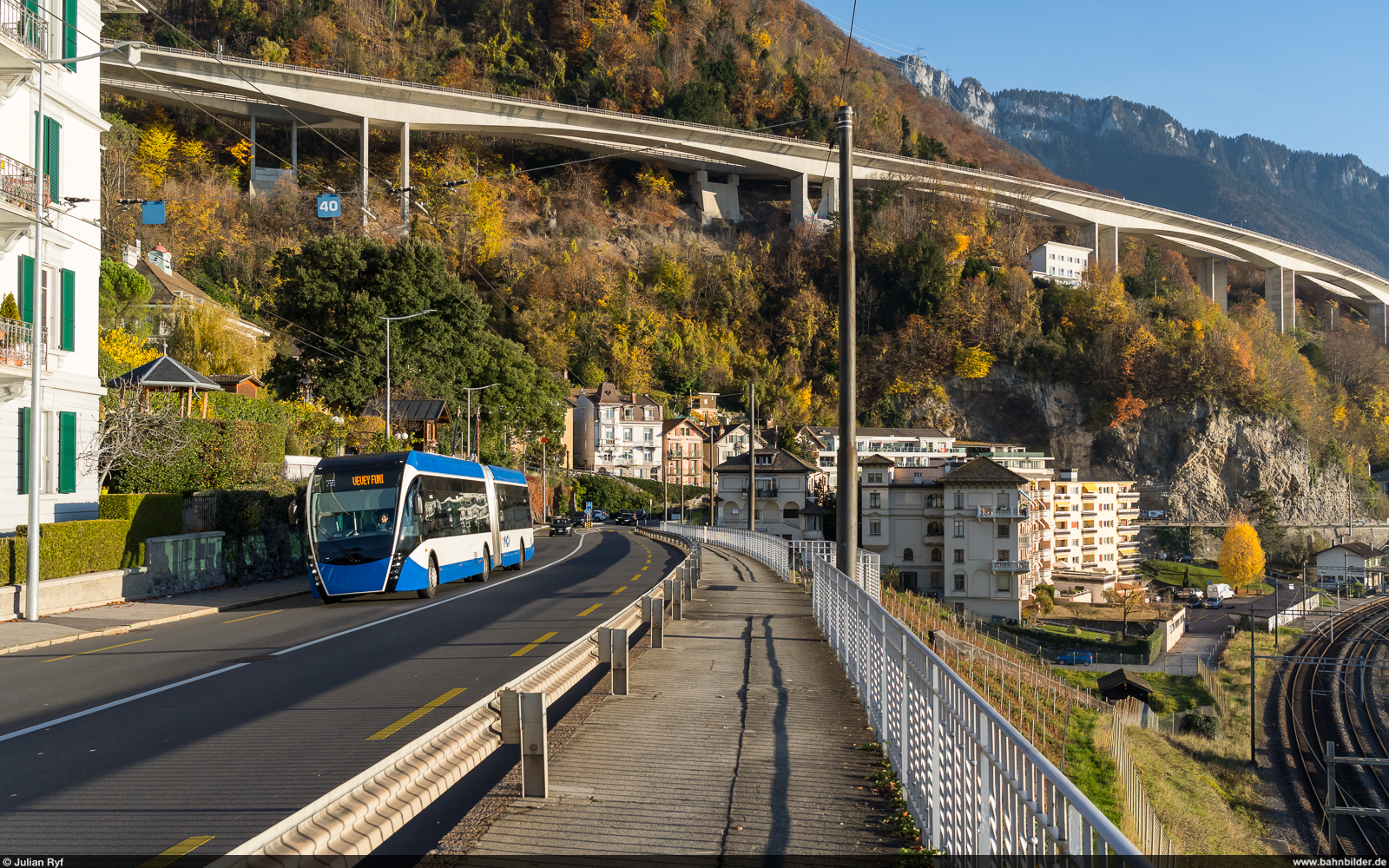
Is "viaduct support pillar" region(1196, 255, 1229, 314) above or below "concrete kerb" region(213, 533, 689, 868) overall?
above

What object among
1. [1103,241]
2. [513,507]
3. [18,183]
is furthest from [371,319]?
[1103,241]

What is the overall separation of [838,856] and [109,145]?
74.3 metres

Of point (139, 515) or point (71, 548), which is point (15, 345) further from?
point (71, 548)

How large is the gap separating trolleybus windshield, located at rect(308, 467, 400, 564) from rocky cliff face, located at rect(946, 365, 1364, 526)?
91643 mm

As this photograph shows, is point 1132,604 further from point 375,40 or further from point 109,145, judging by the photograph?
point 375,40

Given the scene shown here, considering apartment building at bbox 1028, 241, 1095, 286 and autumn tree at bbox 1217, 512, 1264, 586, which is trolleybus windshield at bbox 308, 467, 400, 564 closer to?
autumn tree at bbox 1217, 512, 1264, 586

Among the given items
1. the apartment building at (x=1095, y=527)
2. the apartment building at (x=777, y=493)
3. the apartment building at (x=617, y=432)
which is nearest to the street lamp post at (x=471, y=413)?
the apartment building at (x=777, y=493)

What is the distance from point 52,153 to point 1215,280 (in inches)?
5784

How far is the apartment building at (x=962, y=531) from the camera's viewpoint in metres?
64.0

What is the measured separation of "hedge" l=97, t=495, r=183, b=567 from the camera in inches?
815

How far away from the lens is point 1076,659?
52500 mm

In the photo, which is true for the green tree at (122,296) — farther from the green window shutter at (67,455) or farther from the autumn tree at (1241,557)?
the autumn tree at (1241,557)

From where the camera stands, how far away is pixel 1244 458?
107m

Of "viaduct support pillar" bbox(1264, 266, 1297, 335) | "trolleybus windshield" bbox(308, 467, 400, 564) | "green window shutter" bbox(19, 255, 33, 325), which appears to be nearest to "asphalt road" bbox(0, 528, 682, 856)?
"trolleybus windshield" bbox(308, 467, 400, 564)
